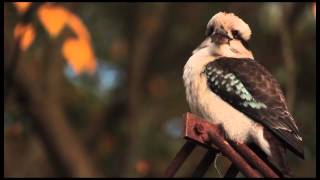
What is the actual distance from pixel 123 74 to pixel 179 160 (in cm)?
643

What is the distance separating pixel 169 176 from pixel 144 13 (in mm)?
5681

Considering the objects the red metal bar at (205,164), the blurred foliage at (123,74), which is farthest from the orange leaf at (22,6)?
the red metal bar at (205,164)

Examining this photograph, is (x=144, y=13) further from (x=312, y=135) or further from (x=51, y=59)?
(x=312, y=135)

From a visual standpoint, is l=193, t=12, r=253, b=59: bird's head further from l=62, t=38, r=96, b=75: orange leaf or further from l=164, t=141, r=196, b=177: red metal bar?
l=62, t=38, r=96, b=75: orange leaf

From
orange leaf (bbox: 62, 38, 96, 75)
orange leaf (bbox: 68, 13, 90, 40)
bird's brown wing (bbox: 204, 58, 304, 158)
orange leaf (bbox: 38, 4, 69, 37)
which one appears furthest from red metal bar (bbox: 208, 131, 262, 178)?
orange leaf (bbox: 68, 13, 90, 40)

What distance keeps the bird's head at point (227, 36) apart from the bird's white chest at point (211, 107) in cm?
8

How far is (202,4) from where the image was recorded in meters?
9.15

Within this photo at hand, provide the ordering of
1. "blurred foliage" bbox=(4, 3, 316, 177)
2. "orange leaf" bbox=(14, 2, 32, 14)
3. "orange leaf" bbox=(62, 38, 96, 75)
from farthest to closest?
"blurred foliage" bbox=(4, 3, 316, 177)
"orange leaf" bbox=(62, 38, 96, 75)
"orange leaf" bbox=(14, 2, 32, 14)

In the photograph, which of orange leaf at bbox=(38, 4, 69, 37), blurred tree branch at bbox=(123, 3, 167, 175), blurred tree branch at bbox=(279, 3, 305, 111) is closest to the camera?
blurred tree branch at bbox=(279, 3, 305, 111)

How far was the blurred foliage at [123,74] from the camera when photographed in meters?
7.06

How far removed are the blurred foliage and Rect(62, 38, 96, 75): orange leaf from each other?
11mm

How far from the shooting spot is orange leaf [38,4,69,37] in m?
6.53

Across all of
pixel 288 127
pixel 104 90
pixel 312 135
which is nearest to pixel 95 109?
pixel 104 90

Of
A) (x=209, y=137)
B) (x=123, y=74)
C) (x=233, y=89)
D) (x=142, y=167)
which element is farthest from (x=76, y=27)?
(x=209, y=137)
